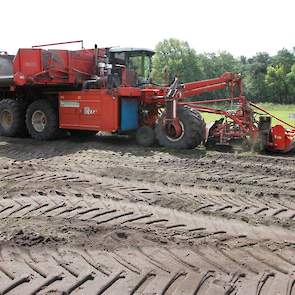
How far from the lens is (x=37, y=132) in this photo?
506 inches

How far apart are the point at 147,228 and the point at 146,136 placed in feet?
21.1

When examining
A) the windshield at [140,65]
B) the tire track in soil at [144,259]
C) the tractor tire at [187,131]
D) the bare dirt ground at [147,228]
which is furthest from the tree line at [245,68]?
the tire track in soil at [144,259]

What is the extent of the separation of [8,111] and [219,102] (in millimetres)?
6390

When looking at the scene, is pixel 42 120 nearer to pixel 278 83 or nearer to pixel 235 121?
pixel 235 121

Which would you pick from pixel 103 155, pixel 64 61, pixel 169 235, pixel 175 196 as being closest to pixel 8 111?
pixel 64 61

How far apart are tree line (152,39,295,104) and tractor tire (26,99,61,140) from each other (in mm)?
53075

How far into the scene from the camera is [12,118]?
13336 millimetres

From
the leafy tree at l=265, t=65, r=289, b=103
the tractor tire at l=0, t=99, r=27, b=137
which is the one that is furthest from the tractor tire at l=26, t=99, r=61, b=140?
the leafy tree at l=265, t=65, r=289, b=103

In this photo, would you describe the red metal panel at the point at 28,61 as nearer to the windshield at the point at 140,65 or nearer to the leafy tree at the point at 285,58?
the windshield at the point at 140,65

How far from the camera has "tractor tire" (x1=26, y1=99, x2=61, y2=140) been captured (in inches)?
497

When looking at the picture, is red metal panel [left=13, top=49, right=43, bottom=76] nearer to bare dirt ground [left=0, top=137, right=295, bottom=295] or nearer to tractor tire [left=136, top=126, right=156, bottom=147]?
tractor tire [left=136, top=126, right=156, bottom=147]

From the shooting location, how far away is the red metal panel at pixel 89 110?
11.6 meters

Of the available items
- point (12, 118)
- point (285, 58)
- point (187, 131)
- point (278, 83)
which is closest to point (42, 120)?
point (12, 118)

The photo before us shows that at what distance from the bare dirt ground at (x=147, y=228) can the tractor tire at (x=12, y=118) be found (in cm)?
468
